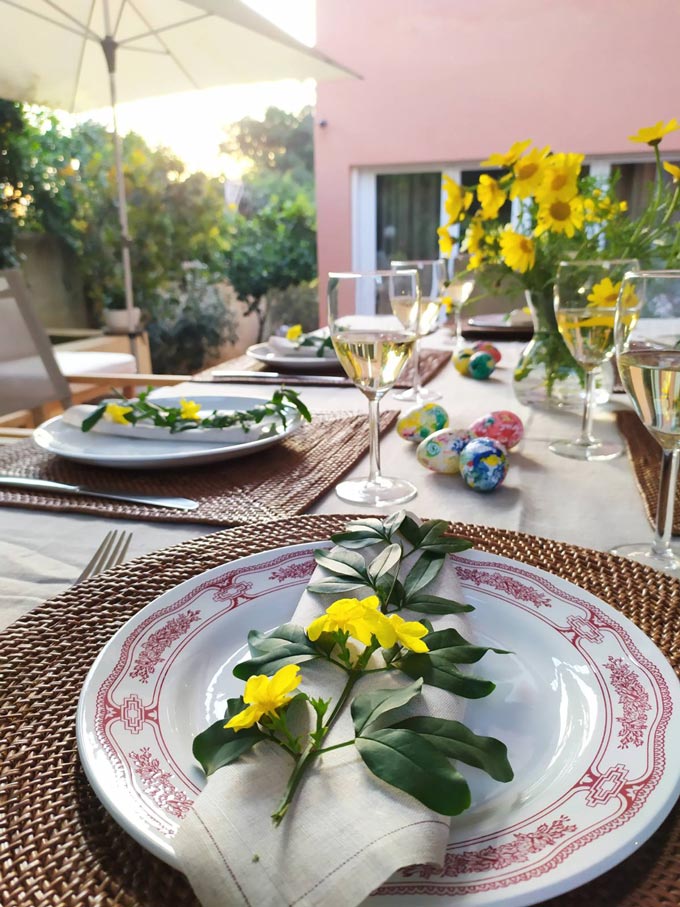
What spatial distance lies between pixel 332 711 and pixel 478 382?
1.15 meters

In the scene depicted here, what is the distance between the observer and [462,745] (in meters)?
0.29

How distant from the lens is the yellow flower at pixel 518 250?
3.45 feet

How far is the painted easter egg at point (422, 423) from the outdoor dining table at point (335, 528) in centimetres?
2

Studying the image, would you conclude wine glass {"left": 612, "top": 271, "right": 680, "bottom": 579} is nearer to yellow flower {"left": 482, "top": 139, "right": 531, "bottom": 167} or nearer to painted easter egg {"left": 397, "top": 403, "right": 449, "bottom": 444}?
painted easter egg {"left": 397, "top": 403, "right": 449, "bottom": 444}

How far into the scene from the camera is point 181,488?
780 mm

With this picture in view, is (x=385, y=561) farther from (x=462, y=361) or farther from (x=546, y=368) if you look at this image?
(x=462, y=361)

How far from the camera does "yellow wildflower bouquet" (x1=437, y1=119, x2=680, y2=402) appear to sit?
1.01 m

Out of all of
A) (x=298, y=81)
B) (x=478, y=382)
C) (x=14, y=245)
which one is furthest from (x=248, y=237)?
(x=478, y=382)

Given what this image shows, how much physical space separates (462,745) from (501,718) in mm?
88

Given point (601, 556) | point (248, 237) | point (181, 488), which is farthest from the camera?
point (248, 237)

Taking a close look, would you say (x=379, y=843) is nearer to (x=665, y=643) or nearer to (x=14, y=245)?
(x=665, y=643)

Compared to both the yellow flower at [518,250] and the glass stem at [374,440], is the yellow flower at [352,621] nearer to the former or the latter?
the glass stem at [374,440]

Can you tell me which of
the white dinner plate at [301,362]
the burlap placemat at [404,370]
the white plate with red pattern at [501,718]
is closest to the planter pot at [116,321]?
the burlap placemat at [404,370]

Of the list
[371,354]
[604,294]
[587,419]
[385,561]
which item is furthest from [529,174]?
[385,561]
